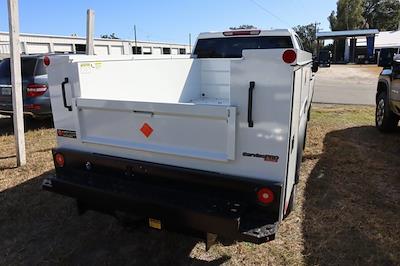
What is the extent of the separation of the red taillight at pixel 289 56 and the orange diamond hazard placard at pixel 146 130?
119 centimetres

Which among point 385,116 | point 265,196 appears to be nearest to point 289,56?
point 265,196

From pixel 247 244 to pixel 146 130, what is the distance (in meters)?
1.49

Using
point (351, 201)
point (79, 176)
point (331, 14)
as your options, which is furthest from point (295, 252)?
point (331, 14)

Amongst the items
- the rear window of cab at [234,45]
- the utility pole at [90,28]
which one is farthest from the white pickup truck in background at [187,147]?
the utility pole at [90,28]

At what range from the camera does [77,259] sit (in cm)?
320

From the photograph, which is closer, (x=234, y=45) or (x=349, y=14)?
(x=234, y=45)

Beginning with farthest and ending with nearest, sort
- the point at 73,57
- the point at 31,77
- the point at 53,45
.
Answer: the point at 53,45, the point at 31,77, the point at 73,57

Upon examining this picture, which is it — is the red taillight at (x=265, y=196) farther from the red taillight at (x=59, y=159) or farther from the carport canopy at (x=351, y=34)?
the carport canopy at (x=351, y=34)

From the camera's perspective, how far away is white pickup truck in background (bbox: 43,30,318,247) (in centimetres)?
236

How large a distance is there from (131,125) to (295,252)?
1.87 meters

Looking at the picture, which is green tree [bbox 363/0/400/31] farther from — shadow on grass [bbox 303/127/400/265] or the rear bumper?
the rear bumper

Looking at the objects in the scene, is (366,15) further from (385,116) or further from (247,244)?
(247,244)

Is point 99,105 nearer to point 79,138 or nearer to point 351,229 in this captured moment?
point 79,138

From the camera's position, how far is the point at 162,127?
2756 mm
